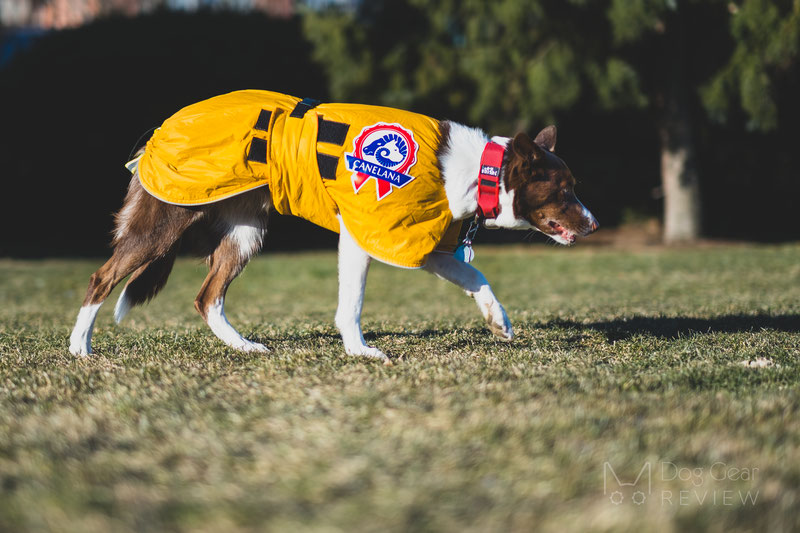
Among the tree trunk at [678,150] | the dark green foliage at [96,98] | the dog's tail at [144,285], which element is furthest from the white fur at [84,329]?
the tree trunk at [678,150]

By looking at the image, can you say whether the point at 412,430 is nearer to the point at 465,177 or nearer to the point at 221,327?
the point at 465,177

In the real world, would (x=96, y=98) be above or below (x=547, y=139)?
above

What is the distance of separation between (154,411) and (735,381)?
2721 millimetres

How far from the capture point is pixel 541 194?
183 inches

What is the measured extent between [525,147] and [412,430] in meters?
2.13

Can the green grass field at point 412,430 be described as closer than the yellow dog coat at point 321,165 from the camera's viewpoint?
Yes

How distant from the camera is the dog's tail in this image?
4.95m

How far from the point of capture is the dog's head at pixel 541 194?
14.9 feet

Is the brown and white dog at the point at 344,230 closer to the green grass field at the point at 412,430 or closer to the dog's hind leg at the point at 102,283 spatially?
the dog's hind leg at the point at 102,283

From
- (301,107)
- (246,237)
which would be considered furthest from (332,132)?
(246,237)

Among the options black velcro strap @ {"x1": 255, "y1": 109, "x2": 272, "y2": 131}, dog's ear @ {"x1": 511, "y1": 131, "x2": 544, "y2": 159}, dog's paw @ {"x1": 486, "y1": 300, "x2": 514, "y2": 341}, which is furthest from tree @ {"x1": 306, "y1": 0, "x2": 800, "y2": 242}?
black velcro strap @ {"x1": 255, "y1": 109, "x2": 272, "y2": 131}

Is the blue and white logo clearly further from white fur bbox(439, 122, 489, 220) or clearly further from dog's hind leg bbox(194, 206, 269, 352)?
dog's hind leg bbox(194, 206, 269, 352)

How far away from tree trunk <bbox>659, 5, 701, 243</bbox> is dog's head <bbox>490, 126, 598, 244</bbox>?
34.4 ft

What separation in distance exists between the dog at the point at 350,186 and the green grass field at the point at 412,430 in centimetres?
A: 53
